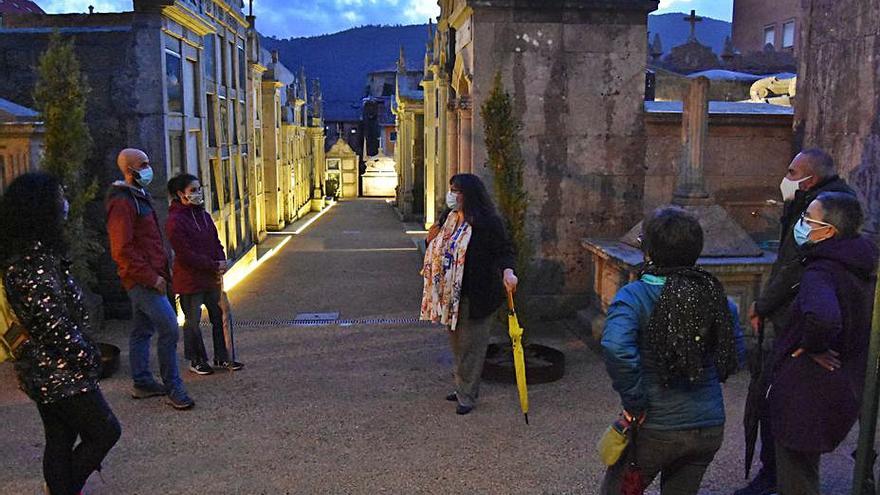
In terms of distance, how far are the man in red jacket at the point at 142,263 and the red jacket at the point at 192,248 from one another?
1.39ft

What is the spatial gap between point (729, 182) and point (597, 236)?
156 cm

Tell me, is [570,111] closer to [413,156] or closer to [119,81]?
[119,81]

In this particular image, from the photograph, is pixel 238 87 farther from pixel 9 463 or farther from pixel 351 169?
pixel 351 169

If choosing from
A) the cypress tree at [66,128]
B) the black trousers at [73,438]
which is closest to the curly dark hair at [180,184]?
the cypress tree at [66,128]

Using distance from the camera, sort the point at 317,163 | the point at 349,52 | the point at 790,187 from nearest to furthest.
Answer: the point at 790,187, the point at 317,163, the point at 349,52

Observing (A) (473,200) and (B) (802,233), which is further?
(A) (473,200)

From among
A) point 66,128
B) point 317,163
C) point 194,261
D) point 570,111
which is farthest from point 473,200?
point 317,163

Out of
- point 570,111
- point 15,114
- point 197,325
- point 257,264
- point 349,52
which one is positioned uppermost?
point 349,52

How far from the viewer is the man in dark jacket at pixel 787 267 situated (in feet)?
12.1

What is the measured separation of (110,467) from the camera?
4.41 meters

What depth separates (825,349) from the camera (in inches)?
124

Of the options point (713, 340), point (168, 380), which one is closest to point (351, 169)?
point (168, 380)

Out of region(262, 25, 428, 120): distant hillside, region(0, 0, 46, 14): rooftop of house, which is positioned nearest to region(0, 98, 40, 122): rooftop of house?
region(0, 0, 46, 14): rooftop of house

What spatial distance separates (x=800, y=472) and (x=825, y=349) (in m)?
0.58
